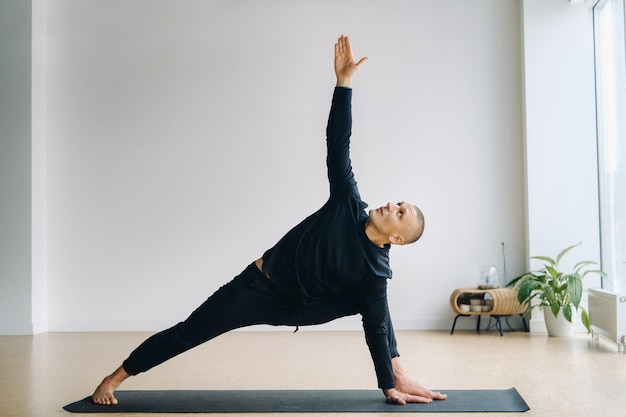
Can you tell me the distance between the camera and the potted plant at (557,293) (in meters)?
5.58

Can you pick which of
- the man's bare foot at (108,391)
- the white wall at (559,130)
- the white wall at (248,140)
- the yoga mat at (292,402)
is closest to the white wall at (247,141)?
the white wall at (248,140)

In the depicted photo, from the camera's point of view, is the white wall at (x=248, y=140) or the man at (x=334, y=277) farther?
the white wall at (x=248, y=140)

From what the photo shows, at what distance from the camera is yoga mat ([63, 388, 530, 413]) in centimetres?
318

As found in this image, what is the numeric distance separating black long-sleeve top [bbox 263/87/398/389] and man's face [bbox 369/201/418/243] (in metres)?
0.08

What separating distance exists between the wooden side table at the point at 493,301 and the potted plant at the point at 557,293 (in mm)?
91

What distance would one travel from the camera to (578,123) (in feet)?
20.0

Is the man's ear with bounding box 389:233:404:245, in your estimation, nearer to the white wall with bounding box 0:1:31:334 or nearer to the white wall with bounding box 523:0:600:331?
the white wall with bounding box 523:0:600:331

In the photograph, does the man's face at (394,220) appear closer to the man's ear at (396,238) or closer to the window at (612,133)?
the man's ear at (396,238)

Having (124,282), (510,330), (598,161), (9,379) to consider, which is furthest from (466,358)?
(124,282)

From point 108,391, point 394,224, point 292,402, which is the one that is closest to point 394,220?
point 394,224

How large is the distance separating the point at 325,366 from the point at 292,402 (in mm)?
1142

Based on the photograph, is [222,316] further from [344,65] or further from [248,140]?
[248,140]

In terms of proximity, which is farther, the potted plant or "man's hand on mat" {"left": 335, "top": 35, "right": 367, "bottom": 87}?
the potted plant

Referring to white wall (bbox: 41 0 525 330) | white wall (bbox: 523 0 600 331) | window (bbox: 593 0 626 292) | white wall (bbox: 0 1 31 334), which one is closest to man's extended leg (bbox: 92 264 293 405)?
window (bbox: 593 0 626 292)
